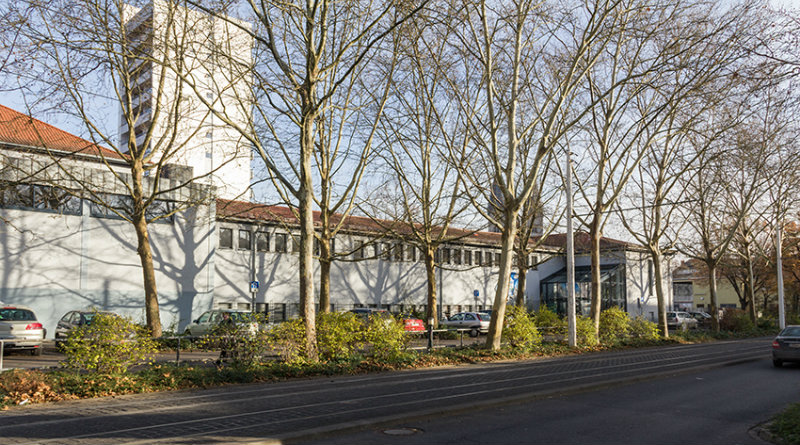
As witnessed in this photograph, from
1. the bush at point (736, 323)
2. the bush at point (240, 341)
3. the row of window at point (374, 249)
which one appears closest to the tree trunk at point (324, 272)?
the row of window at point (374, 249)

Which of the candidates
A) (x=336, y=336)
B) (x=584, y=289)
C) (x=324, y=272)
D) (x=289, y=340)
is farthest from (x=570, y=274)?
(x=584, y=289)

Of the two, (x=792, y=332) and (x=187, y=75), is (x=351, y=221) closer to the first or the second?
(x=187, y=75)

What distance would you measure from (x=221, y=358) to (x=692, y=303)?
111 meters

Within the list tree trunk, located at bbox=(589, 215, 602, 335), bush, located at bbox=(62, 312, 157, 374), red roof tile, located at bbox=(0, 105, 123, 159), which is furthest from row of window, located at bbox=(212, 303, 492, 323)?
bush, located at bbox=(62, 312, 157, 374)

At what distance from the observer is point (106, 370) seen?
13.9m

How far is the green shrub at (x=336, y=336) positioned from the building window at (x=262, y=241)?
18814 millimetres

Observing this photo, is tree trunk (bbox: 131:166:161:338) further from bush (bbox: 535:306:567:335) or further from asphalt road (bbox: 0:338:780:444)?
bush (bbox: 535:306:567:335)

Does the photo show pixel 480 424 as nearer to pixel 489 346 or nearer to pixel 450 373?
pixel 450 373

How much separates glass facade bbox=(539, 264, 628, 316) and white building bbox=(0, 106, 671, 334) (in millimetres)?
11828

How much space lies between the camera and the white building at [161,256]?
26.7 metres

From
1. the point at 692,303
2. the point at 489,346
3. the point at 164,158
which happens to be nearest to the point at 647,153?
the point at 489,346

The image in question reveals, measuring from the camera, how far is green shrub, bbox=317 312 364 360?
59.4 ft

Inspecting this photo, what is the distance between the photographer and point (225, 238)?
35.2 meters

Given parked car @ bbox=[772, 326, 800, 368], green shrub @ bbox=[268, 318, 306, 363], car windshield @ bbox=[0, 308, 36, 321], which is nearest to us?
green shrub @ bbox=[268, 318, 306, 363]
